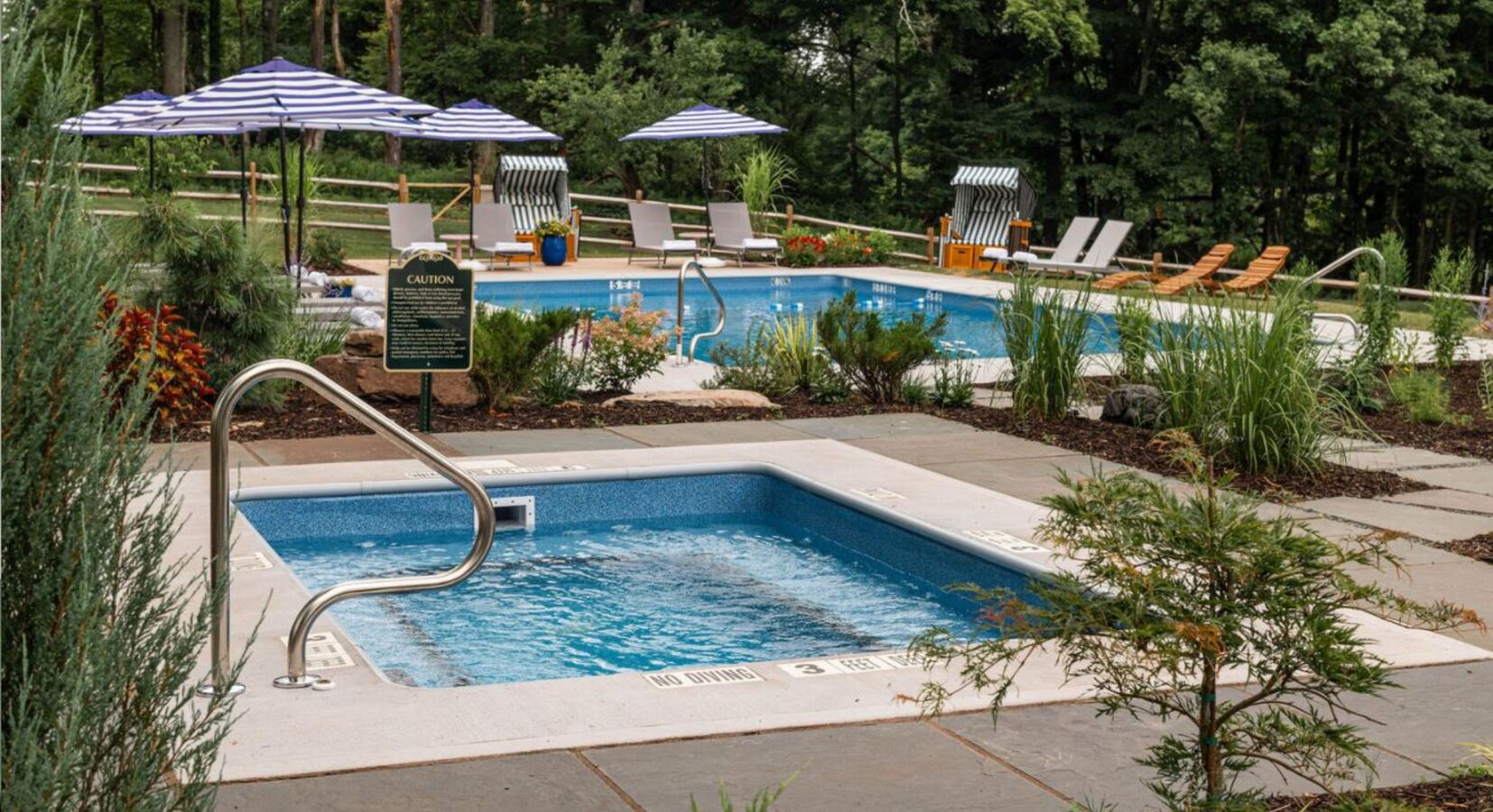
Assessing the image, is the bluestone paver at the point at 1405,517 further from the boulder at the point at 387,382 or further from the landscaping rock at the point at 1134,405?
the boulder at the point at 387,382

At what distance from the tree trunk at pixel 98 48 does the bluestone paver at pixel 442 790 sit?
117 feet

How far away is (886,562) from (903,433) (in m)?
2.37

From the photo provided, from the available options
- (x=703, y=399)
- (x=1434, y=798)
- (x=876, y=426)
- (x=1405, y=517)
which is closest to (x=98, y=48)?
(x=703, y=399)

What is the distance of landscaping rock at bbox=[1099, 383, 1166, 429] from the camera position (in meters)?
9.65

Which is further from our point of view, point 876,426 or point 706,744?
point 876,426

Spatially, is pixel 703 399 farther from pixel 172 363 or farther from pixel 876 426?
pixel 172 363

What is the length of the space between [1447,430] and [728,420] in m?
4.46

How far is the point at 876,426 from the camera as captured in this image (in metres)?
10.0

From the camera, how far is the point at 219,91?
14.6m

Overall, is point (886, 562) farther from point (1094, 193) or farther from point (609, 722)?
point (1094, 193)

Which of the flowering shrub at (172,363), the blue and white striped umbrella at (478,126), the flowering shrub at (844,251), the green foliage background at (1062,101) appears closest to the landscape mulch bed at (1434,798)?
the flowering shrub at (172,363)

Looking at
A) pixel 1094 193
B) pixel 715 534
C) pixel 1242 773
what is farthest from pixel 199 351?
pixel 1094 193

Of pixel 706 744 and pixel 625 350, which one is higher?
pixel 625 350

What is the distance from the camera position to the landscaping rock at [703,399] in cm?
1043
